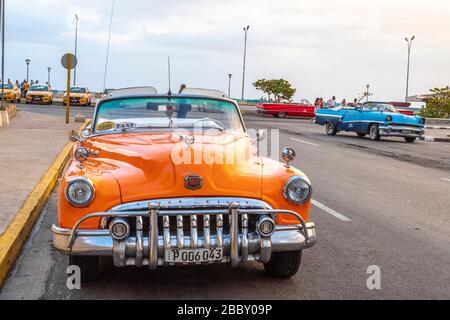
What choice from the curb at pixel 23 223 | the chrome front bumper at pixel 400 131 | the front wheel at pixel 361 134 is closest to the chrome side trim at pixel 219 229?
the curb at pixel 23 223

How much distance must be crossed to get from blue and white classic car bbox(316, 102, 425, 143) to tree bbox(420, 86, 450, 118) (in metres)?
Answer: 23.9

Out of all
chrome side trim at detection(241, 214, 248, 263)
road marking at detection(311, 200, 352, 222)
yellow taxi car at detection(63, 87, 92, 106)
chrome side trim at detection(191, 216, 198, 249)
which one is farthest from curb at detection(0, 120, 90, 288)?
yellow taxi car at detection(63, 87, 92, 106)

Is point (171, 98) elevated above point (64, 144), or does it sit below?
above

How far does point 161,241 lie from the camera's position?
4379 millimetres

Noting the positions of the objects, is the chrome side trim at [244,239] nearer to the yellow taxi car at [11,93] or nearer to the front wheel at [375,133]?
the front wheel at [375,133]

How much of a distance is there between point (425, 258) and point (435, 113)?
43.8 meters

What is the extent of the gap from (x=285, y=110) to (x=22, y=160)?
3364 cm

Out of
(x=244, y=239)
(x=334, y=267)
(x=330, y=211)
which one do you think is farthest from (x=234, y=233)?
(x=330, y=211)

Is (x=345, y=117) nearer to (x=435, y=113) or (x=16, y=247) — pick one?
(x=16, y=247)

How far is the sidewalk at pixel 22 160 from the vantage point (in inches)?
305

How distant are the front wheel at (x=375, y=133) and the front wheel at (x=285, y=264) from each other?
1907 cm

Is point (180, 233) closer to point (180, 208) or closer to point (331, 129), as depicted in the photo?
point (180, 208)

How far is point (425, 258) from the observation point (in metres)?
6.05
